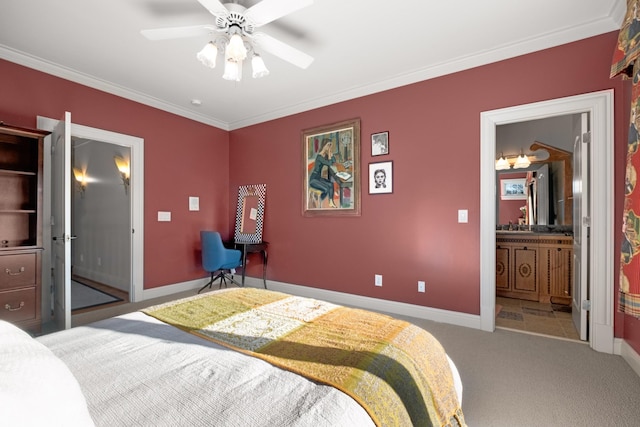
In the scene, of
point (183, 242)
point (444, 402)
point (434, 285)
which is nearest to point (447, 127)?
point (434, 285)

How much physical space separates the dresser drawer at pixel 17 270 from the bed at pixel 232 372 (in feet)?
6.50

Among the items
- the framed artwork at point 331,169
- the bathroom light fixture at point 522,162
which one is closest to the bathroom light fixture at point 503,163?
the bathroom light fixture at point 522,162

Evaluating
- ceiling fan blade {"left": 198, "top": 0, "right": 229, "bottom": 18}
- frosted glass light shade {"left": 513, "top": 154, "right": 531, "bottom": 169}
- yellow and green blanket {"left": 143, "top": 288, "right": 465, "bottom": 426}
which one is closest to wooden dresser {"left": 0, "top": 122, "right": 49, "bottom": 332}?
yellow and green blanket {"left": 143, "top": 288, "right": 465, "bottom": 426}

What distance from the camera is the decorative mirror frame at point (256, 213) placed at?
4477 mm

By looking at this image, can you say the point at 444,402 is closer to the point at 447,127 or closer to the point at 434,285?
the point at 434,285

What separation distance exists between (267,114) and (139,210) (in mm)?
2184

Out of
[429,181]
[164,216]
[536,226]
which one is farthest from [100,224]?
[536,226]

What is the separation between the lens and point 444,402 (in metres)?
1.14

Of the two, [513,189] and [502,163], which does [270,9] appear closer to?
[502,163]

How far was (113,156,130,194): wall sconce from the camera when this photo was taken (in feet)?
13.8

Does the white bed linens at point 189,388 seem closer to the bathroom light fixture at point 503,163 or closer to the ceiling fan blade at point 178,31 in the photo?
the ceiling fan blade at point 178,31

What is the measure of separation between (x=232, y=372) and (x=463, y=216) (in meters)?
2.67

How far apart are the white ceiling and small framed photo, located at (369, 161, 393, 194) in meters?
0.90

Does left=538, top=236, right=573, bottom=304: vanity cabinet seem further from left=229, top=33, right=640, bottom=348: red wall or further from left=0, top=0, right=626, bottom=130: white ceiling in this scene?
left=0, top=0, right=626, bottom=130: white ceiling
